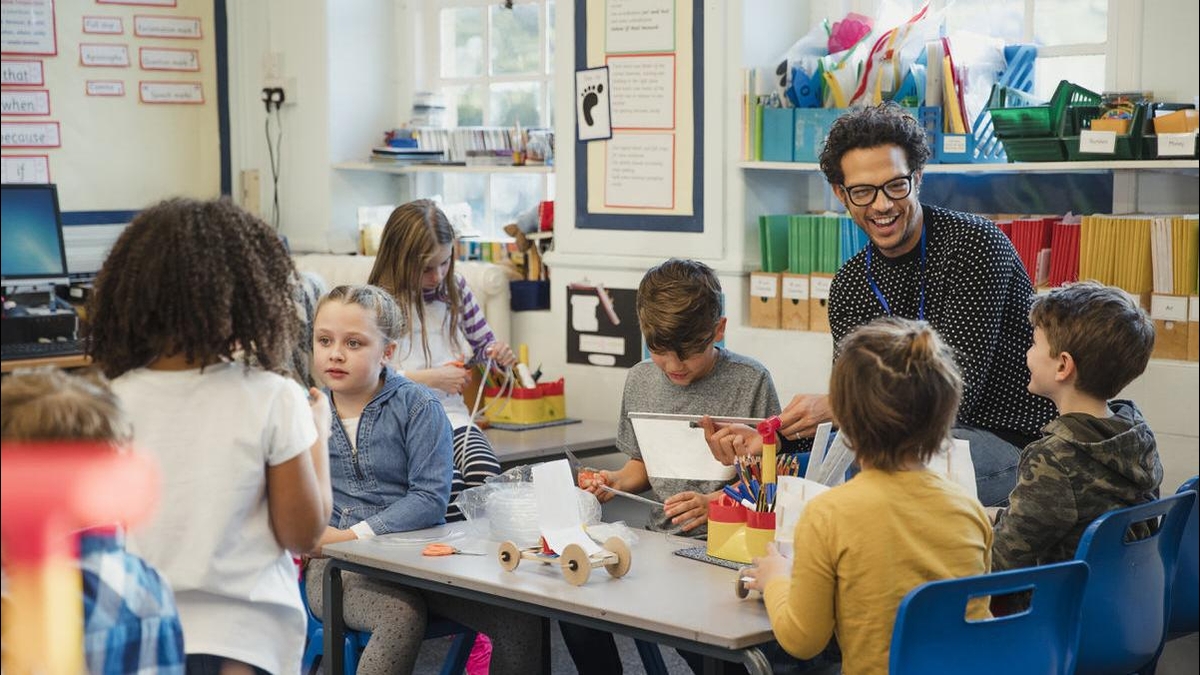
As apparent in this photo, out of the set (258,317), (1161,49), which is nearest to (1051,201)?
(1161,49)

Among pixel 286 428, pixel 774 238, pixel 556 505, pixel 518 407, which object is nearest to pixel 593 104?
pixel 774 238

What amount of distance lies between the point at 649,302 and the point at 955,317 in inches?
23.7

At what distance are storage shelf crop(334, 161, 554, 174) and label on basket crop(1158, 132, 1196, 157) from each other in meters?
2.14

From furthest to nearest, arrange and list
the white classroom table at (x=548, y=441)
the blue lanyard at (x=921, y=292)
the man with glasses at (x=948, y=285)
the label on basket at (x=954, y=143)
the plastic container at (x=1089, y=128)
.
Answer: the white classroom table at (x=548, y=441)
the label on basket at (x=954, y=143)
the plastic container at (x=1089, y=128)
the blue lanyard at (x=921, y=292)
the man with glasses at (x=948, y=285)

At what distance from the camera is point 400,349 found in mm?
4113

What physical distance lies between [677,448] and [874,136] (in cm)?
72

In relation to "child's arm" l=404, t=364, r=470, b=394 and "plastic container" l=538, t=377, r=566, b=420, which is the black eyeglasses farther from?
"plastic container" l=538, t=377, r=566, b=420

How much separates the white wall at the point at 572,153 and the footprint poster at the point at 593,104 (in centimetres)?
5

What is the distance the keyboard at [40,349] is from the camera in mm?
4867

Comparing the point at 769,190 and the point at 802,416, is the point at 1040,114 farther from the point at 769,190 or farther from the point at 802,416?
the point at 802,416

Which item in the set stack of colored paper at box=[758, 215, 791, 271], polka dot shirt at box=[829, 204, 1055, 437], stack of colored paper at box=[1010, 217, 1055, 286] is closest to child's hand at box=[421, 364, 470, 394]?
stack of colored paper at box=[758, 215, 791, 271]

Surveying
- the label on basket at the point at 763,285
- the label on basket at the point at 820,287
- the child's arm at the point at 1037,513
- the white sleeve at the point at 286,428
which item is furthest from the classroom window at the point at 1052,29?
the white sleeve at the point at 286,428

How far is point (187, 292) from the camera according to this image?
6.53 ft

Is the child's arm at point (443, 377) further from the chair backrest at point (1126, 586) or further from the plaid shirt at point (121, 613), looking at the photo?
the plaid shirt at point (121, 613)
